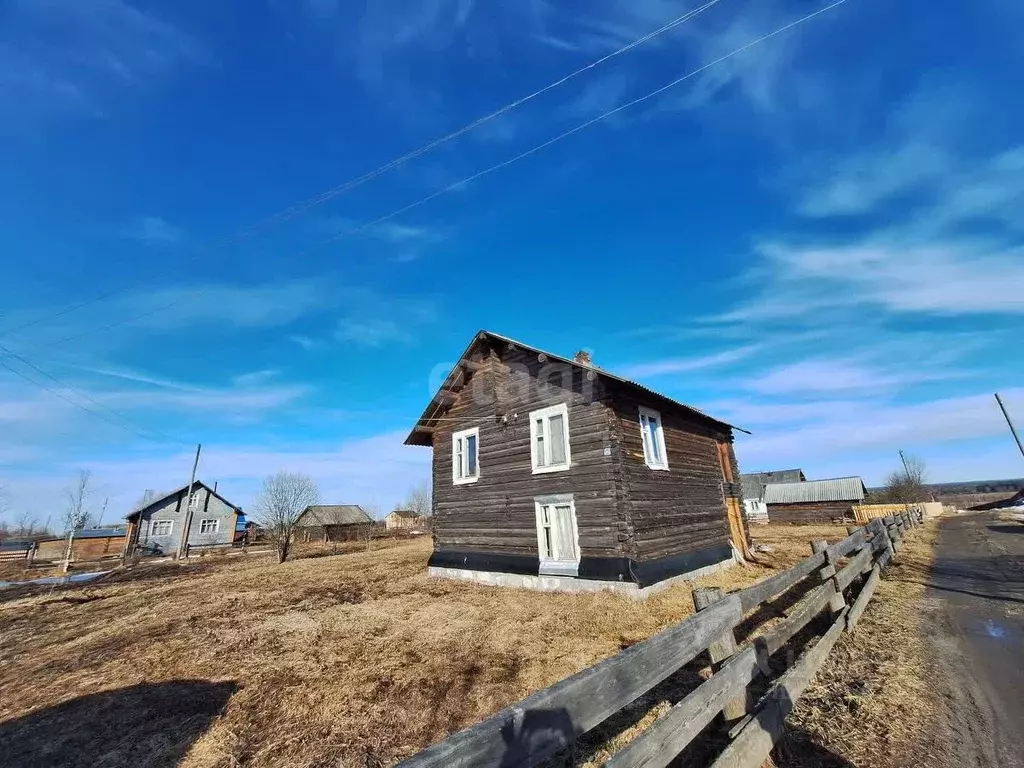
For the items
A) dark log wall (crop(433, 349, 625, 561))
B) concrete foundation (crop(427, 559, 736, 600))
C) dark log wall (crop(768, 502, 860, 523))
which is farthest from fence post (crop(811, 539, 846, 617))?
dark log wall (crop(768, 502, 860, 523))

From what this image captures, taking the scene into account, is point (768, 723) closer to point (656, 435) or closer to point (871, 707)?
point (871, 707)

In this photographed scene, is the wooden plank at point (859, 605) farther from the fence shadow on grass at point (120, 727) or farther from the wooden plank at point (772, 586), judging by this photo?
the fence shadow on grass at point (120, 727)

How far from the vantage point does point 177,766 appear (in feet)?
16.7

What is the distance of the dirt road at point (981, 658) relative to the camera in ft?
13.6

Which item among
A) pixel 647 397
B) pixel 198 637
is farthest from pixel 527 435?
pixel 198 637

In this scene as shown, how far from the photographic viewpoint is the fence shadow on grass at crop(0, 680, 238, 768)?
17.8ft

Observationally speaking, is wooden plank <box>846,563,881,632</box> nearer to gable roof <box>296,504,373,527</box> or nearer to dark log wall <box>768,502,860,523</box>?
dark log wall <box>768,502,860,523</box>

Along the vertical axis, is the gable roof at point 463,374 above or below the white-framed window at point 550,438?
above

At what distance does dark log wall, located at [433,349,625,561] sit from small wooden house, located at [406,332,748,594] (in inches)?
1.7

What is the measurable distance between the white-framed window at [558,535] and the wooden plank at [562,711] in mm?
10228

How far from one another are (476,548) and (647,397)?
848 cm

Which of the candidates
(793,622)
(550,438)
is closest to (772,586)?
(793,622)

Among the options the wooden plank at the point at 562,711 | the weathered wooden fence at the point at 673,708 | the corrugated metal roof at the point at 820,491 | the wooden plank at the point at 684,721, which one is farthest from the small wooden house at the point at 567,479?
the corrugated metal roof at the point at 820,491

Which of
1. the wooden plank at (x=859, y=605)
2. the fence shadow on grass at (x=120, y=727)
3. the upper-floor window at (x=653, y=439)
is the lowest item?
the fence shadow on grass at (x=120, y=727)
